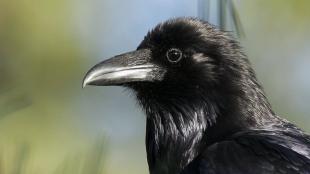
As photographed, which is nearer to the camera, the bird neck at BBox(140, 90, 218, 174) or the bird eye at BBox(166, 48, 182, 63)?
the bird neck at BBox(140, 90, 218, 174)

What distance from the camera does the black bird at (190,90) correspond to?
3.35 meters

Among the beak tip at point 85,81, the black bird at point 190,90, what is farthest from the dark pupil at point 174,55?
the beak tip at point 85,81

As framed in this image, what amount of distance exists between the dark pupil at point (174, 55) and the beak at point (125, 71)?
93mm

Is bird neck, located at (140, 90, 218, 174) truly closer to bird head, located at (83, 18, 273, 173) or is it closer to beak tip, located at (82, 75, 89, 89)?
bird head, located at (83, 18, 273, 173)

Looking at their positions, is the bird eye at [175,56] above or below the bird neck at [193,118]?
above

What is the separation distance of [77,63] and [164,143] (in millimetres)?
706

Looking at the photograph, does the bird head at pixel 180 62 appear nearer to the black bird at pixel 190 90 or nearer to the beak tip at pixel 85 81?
the black bird at pixel 190 90

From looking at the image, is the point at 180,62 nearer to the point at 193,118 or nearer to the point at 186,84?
the point at 186,84

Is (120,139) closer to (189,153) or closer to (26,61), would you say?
(189,153)

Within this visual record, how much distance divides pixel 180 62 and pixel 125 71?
0.34 metres

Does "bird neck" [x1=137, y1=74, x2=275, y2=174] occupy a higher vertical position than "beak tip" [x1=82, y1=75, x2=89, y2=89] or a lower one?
lower

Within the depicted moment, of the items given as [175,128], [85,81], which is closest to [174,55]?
[175,128]

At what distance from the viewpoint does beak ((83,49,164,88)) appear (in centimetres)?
335

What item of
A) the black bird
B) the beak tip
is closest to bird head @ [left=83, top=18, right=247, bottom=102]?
the black bird
